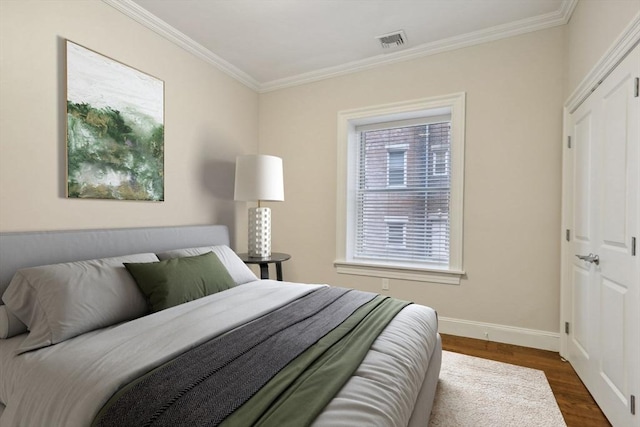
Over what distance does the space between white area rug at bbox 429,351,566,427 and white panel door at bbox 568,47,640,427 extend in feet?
0.99

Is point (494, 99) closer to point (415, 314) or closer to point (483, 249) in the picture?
point (483, 249)

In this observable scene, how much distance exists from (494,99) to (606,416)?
240cm

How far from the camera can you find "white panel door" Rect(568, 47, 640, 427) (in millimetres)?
1561

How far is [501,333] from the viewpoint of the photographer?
2.81 metres

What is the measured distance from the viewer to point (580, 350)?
222 cm

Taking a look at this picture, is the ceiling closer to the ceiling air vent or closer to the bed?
the ceiling air vent

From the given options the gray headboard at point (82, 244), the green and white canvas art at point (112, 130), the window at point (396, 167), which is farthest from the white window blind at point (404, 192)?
the green and white canvas art at point (112, 130)

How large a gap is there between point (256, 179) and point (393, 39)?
1.81 metres

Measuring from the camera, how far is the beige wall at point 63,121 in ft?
6.08

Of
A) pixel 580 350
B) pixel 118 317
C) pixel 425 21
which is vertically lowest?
pixel 580 350

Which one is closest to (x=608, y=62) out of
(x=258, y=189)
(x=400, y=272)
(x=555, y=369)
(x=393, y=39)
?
(x=393, y=39)

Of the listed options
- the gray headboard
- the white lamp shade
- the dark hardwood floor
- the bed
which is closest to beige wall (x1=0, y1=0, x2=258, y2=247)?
the gray headboard

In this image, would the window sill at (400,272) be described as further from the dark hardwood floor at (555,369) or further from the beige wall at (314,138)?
the dark hardwood floor at (555,369)

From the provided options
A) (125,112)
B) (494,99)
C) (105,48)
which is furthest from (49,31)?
(494,99)
